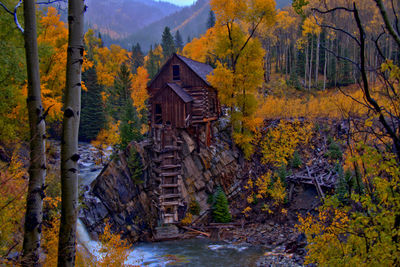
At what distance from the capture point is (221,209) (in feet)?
57.3

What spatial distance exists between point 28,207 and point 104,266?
208 inches

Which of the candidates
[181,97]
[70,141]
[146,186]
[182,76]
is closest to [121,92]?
[182,76]

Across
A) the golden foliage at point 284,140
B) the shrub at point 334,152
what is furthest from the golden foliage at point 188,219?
the shrub at point 334,152

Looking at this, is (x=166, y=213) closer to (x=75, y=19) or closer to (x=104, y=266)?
(x=104, y=266)

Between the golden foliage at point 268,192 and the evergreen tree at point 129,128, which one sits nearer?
the golden foliage at point 268,192

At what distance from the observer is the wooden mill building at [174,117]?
17.8m

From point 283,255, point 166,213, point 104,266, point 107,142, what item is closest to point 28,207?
point 104,266

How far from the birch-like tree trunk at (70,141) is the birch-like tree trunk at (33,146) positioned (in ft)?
3.61

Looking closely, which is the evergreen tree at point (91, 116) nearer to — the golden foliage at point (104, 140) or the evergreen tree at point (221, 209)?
the golden foliage at point (104, 140)

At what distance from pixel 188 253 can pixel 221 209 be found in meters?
4.25

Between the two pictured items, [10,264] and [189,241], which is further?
[189,241]

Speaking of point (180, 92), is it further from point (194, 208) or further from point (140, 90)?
point (140, 90)

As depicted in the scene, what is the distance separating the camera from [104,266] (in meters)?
8.52

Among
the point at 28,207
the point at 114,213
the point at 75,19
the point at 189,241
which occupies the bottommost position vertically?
the point at 189,241
